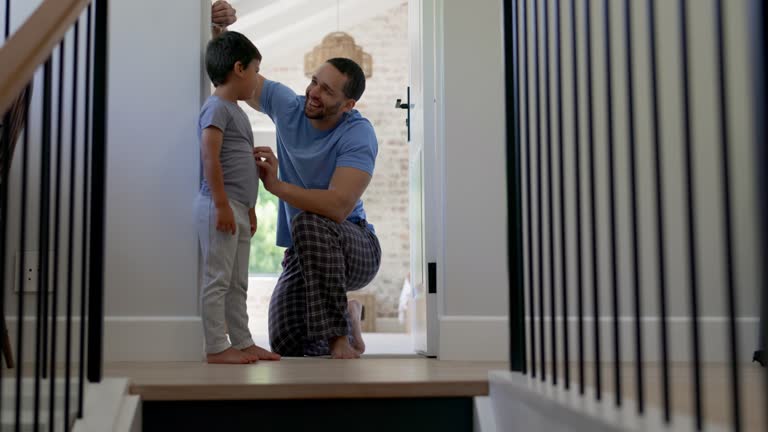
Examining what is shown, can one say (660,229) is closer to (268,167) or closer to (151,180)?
(268,167)

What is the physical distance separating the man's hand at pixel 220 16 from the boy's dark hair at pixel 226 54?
30 centimetres

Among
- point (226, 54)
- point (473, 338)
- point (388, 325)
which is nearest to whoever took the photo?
point (226, 54)

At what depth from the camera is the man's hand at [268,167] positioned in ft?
9.34

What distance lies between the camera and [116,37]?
291cm

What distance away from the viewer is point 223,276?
2684 millimetres

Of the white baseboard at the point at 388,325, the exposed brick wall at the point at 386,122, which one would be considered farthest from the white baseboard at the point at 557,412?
the exposed brick wall at the point at 386,122

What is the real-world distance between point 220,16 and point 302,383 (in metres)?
1.60

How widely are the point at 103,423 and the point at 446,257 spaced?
1533 mm

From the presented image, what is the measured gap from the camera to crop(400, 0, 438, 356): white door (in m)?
3.15

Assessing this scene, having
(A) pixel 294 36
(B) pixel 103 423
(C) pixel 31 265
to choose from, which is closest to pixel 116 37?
(C) pixel 31 265

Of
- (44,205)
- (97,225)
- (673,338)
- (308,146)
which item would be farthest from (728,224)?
(308,146)

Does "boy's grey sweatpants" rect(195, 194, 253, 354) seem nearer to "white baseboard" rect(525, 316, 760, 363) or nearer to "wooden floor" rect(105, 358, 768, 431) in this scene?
"wooden floor" rect(105, 358, 768, 431)

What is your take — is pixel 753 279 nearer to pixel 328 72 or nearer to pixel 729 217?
pixel 328 72

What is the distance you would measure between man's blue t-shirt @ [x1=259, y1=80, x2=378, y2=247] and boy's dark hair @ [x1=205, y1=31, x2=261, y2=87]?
15.8 inches
